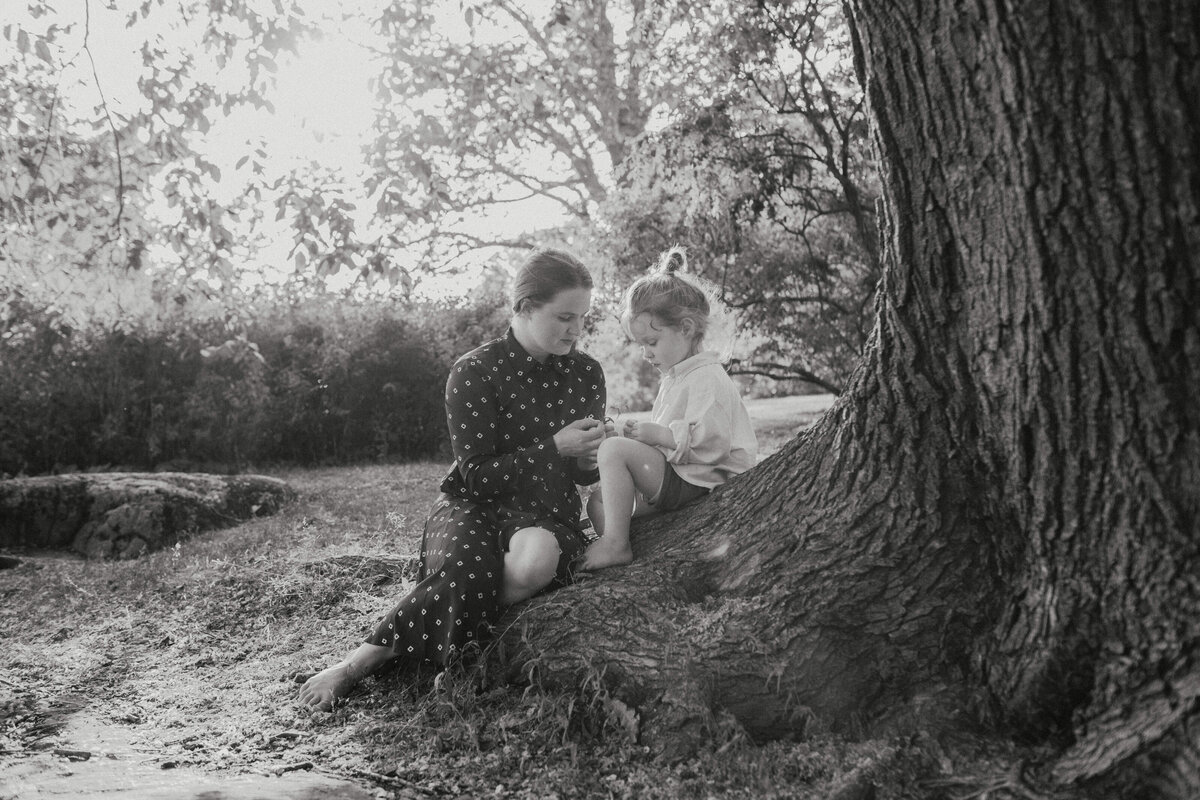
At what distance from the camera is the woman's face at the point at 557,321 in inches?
152

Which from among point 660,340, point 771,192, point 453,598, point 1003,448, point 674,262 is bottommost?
point 453,598

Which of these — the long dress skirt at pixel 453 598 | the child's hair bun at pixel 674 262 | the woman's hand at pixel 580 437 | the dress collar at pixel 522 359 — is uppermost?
the child's hair bun at pixel 674 262

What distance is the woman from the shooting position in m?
3.55

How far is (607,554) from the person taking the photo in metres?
3.60

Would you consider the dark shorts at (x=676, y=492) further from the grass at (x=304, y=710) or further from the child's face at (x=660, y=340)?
the grass at (x=304, y=710)

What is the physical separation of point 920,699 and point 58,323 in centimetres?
1094

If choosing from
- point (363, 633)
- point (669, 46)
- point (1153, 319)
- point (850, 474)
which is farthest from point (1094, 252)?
point (669, 46)

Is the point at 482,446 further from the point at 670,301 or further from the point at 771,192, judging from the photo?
the point at 771,192

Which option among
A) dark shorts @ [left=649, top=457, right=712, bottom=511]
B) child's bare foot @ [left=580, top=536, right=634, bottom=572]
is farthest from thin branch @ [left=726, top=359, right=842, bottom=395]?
child's bare foot @ [left=580, top=536, right=634, bottom=572]

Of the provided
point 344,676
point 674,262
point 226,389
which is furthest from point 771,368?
point 344,676

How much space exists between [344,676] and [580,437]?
1250 millimetres

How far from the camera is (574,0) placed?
916 cm

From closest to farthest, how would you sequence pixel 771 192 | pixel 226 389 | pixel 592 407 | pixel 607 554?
1. pixel 607 554
2. pixel 592 407
3. pixel 771 192
4. pixel 226 389

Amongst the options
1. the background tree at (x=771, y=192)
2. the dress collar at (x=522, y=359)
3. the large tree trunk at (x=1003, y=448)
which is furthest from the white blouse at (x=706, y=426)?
the background tree at (x=771, y=192)
